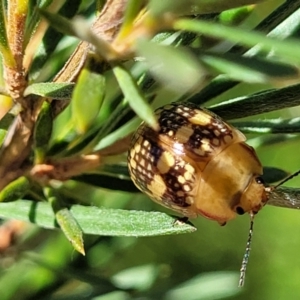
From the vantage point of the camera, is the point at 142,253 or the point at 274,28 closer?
the point at 274,28

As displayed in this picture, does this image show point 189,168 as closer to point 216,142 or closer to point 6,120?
point 216,142

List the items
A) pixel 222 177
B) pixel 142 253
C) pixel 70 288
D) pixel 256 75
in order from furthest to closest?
pixel 142 253, pixel 70 288, pixel 222 177, pixel 256 75

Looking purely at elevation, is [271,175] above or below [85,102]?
below

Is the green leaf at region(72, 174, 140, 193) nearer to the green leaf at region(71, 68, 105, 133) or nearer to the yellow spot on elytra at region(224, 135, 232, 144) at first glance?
the yellow spot on elytra at region(224, 135, 232, 144)

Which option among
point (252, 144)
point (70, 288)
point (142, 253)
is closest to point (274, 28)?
point (252, 144)

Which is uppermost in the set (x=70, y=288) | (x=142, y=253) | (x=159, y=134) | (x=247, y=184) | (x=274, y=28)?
(x=274, y=28)

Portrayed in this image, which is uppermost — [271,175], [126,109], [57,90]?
[57,90]

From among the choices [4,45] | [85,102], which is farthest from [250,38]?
[4,45]

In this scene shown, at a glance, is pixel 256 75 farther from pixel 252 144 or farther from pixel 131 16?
pixel 252 144

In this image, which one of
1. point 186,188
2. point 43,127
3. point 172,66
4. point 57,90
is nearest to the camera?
point 172,66
